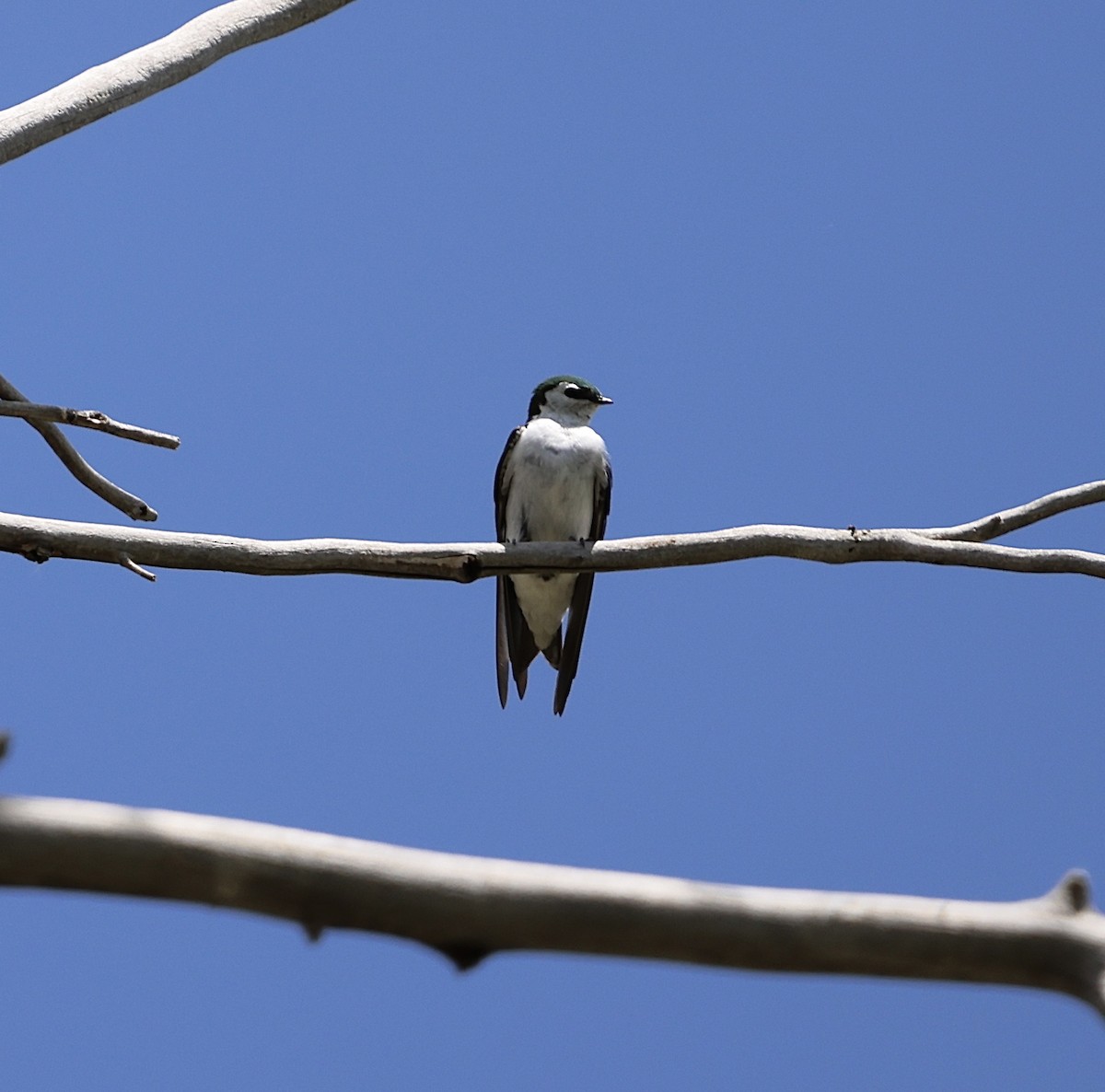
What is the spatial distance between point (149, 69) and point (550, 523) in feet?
11.3

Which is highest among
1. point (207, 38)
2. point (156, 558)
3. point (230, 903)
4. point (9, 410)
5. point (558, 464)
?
point (207, 38)

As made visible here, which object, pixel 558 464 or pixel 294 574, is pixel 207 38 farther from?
pixel 558 464

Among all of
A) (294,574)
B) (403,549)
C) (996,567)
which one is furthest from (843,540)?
(294,574)

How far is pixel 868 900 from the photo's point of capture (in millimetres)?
1679

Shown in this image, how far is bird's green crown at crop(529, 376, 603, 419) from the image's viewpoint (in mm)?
8180

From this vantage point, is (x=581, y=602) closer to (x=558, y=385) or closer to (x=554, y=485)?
(x=554, y=485)

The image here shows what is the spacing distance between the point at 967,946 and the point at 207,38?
4517 mm

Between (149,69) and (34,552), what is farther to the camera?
(149,69)

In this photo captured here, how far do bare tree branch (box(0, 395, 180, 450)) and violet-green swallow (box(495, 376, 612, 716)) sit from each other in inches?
134

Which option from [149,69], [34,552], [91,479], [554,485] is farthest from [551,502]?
[34,552]

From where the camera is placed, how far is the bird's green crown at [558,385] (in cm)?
818

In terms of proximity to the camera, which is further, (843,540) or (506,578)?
(506,578)

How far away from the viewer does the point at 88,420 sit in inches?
171

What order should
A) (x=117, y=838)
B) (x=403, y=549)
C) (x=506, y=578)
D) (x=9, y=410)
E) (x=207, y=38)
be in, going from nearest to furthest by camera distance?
(x=117, y=838) → (x=9, y=410) → (x=403, y=549) → (x=207, y=38) → (x=506, y=578)
